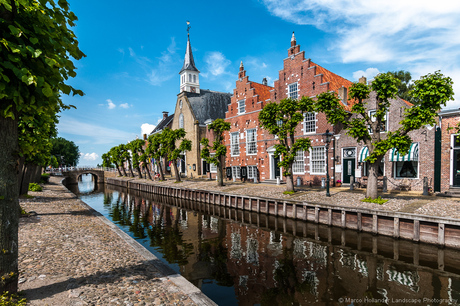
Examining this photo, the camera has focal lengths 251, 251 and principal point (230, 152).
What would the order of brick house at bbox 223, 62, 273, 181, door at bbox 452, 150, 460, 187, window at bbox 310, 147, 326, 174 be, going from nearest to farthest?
door at bbox 452, 150, 460, 187, window at bbox 310, 147, 326, 174, brick house at bbox 223, 62, 273, 181

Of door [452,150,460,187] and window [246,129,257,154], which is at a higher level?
window [246,129,257,154]

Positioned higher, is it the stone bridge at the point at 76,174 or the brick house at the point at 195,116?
the brick house at the point at 195,116

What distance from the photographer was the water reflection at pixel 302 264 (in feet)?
26.4

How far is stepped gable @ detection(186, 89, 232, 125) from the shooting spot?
48031 mm

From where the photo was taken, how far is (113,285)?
6.32m

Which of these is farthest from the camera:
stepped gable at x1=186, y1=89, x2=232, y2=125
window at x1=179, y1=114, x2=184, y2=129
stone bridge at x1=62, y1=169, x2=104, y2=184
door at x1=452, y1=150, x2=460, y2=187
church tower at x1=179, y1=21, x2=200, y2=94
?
church tower at x1=179, y1=21, x2=200, y2=94

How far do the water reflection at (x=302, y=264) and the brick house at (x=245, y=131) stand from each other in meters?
15.6

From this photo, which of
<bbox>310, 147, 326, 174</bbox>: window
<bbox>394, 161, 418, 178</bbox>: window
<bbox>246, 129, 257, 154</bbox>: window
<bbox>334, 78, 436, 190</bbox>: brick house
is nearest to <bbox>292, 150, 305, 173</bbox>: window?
<bbox>310, 147, 326, 174</bbox>: window

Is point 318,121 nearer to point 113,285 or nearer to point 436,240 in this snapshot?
point 436,240

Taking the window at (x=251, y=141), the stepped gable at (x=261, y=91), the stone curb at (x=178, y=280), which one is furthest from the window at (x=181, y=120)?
the stone curb at (x=178, y=280)

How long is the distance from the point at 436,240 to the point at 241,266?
9279 millimetres

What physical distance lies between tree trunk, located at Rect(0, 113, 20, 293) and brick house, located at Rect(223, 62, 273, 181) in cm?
2737

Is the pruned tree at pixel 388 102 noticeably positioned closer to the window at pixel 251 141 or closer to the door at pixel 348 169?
the door at pixel 348 169

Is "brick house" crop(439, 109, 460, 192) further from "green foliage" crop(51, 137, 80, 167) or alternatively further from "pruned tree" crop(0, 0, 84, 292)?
"green foliage" crop(51, 137, 80, 167)
